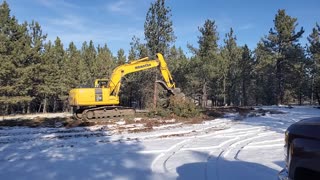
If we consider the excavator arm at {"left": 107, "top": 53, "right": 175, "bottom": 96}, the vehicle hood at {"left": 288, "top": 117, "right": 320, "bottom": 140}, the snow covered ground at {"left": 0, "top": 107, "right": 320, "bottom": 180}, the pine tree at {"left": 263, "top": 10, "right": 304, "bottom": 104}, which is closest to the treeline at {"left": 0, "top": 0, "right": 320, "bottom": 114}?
the pine tree at {"left": 263, "top": 10, "right": 304, "bottom": 104}

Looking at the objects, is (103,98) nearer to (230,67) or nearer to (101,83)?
(101,83)

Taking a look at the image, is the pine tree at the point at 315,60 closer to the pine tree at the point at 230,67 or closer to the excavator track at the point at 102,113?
the pine tree at the point at 230,67

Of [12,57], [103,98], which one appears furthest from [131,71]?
[12,57]

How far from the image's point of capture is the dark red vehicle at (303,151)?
328cm

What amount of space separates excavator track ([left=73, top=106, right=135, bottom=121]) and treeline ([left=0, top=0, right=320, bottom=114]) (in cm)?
1369

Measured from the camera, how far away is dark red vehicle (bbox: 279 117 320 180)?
328 cm

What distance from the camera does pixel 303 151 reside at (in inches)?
134

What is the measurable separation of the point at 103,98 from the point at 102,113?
100 cm

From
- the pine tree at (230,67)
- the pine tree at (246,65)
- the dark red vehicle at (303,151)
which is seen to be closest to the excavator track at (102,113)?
the dark red vehicle at (303,151)

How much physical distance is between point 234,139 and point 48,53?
42119mm

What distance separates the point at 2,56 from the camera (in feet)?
128

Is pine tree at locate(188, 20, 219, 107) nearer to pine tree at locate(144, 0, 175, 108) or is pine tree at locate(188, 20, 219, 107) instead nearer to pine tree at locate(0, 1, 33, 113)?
pine tree at locate(144, 0, 175, 108)

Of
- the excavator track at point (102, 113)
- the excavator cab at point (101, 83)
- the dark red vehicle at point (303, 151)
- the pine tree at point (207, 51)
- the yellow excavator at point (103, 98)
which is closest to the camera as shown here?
the dark red vehicle at point (303, 151)

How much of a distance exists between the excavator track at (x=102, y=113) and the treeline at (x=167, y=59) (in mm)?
13692
